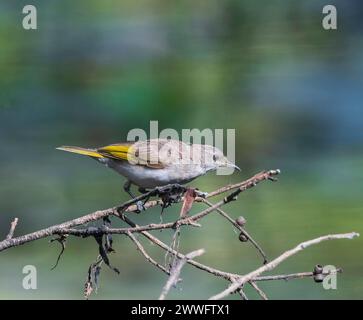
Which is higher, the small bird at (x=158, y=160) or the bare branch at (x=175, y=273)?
the bare branch at (x=175, y=273)

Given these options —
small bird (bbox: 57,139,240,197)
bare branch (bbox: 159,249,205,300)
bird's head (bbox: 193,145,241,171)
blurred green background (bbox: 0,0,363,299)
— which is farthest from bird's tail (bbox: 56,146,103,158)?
blurred green background (bbox: 0,0,363,299)

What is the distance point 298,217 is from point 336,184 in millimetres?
1022

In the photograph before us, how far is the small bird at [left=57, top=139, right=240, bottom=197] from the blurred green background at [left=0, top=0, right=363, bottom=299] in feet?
7.27

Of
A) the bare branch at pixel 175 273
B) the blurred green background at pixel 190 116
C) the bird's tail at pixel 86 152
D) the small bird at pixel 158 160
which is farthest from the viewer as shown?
the blurred green background at pixel 190 116

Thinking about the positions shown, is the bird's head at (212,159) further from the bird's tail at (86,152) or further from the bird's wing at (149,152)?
the bird's tail at (86,152)

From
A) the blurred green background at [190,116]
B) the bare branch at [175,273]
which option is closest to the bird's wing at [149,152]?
the bare branch at [175,273]

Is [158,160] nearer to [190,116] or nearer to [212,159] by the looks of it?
[212,159]

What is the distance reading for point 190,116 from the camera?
818 centimetres

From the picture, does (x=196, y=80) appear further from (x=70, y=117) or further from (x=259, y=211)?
(x=259, y=211)

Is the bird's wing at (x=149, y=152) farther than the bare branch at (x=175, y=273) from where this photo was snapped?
Yes

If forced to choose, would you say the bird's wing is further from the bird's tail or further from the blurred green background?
the blurred green background

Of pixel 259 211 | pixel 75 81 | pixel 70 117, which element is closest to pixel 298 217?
pixel 259 211

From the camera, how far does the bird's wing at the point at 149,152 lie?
9.06 ft

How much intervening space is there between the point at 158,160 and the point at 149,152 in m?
0.09
